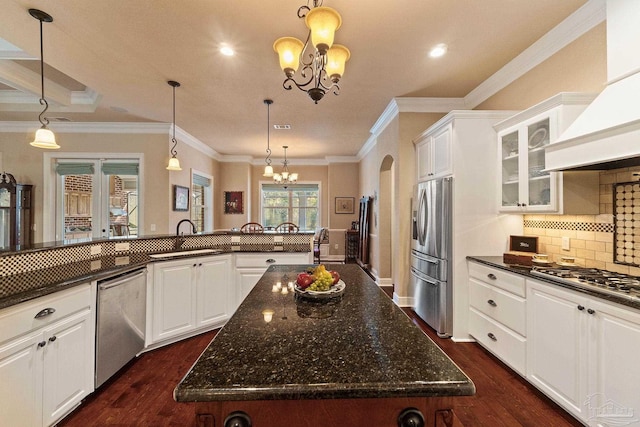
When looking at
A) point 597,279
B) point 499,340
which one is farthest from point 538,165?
point 499,340

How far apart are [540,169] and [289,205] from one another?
676cm

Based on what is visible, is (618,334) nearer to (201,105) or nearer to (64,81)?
(201,105)

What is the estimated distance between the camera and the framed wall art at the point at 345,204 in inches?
311

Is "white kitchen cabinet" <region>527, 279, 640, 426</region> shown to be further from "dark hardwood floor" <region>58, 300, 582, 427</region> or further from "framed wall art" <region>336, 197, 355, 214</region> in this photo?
"framed wall art" <region>336, 197, 355, 214</region>

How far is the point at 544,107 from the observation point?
2.22 m

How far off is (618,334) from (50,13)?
4.52 meters

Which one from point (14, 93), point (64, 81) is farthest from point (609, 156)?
point (14, 93)

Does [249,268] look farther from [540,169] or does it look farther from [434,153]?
[540,169]

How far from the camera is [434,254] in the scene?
3.15m

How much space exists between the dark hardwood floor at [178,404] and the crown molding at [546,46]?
9.69 ft

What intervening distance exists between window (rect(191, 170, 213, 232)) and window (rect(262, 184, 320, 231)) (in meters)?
1.72

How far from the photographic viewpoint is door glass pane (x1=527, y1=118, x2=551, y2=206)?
2.26 m

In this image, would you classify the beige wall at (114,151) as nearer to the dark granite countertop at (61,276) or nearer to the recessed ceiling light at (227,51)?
the dark granite countertop at (61,276)

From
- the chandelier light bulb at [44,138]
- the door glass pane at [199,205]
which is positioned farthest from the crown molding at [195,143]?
the chandelier light bulb at [44,138]
